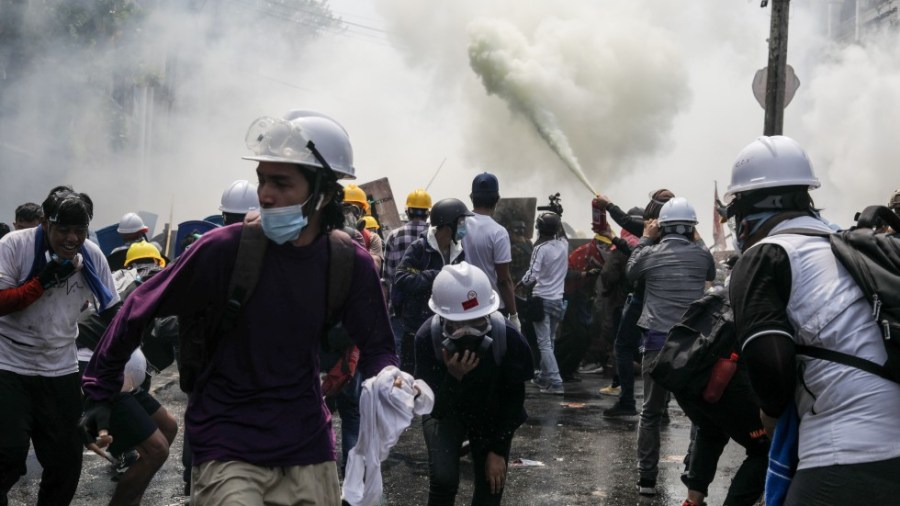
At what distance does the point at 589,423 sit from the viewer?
29.7 feet

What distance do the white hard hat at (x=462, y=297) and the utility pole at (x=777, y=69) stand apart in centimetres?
854

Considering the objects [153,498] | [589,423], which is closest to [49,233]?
[153,498]

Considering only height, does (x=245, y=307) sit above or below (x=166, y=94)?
below

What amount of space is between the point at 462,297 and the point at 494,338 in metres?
0.23

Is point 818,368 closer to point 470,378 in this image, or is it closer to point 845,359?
point 845,359

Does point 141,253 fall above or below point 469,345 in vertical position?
above

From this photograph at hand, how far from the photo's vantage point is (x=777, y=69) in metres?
12.2

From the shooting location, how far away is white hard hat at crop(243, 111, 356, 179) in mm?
3217

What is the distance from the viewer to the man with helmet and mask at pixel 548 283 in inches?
424

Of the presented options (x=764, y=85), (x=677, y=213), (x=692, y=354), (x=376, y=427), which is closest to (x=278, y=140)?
(x=376, y=427)

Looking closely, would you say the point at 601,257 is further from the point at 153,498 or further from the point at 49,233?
the point at 49,233

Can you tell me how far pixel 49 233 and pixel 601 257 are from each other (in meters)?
7.31

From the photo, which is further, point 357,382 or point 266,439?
point 357,382

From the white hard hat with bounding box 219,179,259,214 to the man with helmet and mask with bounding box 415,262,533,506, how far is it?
1672mm
